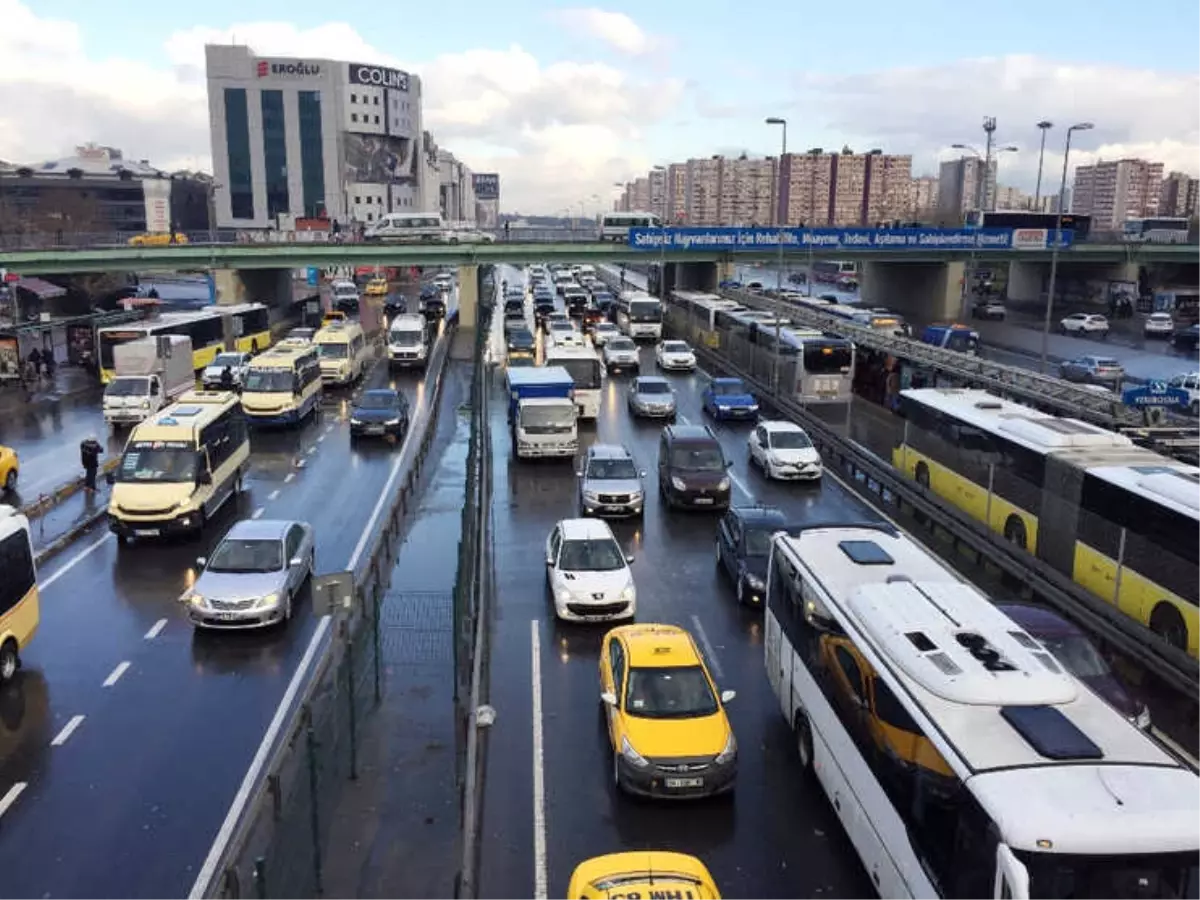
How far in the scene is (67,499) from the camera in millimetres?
26562

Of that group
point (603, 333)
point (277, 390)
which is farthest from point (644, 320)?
point (277, 390)

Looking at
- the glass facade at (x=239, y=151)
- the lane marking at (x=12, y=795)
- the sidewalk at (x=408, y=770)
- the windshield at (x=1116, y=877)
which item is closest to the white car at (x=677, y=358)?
the sidewalk at (x=408, y=770)

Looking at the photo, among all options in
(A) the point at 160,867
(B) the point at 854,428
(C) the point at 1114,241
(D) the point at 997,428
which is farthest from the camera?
(C) the point at 1114,241

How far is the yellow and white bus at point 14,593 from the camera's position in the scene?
15086 mm

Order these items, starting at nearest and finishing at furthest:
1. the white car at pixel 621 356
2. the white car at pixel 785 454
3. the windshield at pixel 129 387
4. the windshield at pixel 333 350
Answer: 1. the white car at pixel 785 454
2. the windshield at pixel 129 387
3. the windshield at pixel 333 350
4. the white car at pixel 621 356

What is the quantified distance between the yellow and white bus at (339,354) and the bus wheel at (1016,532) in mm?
30358

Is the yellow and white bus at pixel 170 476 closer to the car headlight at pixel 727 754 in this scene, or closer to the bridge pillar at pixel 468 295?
the car headlight at pixel 727 754

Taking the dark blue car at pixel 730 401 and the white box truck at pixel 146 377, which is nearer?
the white box truck at pixel 146 377

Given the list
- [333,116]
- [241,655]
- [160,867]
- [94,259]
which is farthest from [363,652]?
[333,116]

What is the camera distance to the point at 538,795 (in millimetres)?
12461

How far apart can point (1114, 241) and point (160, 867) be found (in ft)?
279

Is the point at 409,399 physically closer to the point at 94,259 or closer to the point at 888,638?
the point at 94,259

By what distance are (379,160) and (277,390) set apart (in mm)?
125109

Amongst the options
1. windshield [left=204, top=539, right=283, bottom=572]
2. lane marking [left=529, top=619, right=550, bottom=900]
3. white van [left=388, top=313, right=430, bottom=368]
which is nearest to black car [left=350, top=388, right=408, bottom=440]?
white van [left=388, top=313, right=430, bottom=368]
